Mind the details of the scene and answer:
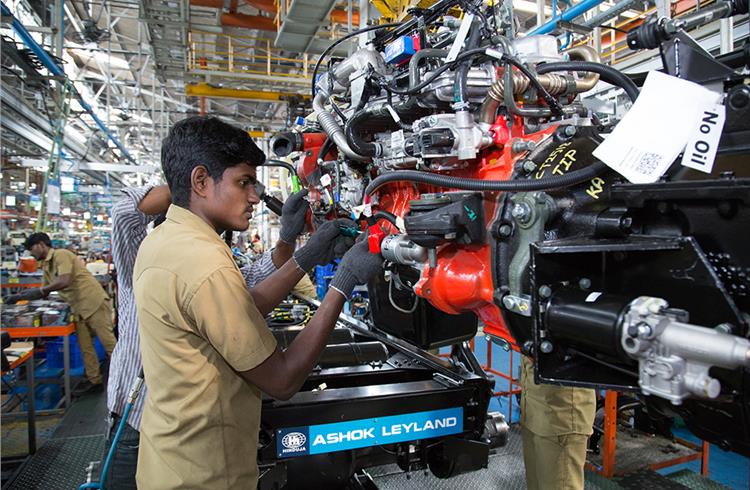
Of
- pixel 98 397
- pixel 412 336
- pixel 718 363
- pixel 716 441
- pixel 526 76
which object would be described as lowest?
pixel 98 397

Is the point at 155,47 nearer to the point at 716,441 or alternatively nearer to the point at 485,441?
the point at 485,441

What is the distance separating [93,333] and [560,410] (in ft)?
19.1

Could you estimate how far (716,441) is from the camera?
1.14m

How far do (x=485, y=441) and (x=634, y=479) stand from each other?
85.2 inches

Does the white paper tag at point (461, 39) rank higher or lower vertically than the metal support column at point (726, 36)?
lower

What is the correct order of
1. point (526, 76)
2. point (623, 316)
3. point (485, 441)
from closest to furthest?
point (623, 316)
point (526, 76)
point (485, 441)

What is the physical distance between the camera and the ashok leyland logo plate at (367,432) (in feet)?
6.84

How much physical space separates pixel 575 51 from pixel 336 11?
21.6 ft

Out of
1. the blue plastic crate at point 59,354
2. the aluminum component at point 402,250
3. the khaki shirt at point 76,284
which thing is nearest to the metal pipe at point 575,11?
the aluminum component at point 402,250

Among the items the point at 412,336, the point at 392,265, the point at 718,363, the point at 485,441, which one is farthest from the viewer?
the point at 412,336

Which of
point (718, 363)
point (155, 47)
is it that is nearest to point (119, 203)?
point (718, 363)

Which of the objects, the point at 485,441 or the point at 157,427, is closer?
the point at 157,427

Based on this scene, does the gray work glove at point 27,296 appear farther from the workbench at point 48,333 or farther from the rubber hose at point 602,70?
the rubber hose at point 602,70

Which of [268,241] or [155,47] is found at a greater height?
[155,47]
